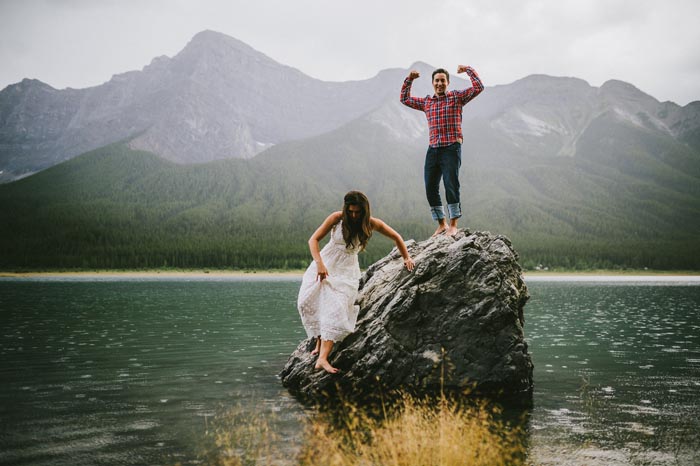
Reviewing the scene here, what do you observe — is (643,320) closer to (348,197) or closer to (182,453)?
(348,197)

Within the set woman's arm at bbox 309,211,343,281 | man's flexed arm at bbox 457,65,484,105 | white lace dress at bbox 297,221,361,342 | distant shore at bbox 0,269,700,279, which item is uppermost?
man's flexed arm at bbox 457,65,484,105

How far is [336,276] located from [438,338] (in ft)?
11.4

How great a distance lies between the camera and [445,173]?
46.4 feet

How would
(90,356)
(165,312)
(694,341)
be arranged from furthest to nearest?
1. (165,312)
2. (694,341)
3. (90,356)

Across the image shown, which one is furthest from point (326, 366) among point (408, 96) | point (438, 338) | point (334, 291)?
point (408, 96)

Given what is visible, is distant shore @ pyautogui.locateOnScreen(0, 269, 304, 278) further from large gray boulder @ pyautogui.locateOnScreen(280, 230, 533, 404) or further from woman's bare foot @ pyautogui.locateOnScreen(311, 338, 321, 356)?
large gray boulder @ pyautogui.locateOnScreen(280, 230, 533, 404)

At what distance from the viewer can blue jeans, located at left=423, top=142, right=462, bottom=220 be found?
14133 mm

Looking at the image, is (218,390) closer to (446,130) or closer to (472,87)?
(446,130)

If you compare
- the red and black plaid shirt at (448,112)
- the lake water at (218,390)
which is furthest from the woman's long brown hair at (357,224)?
the lake water at (218,390)

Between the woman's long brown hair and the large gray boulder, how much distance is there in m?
2.70

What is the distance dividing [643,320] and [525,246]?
143 m

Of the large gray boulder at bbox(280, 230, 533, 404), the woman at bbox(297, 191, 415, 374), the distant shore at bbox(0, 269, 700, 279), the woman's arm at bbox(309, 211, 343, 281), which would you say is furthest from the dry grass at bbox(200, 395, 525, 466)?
the distant shore at bbox(0, 269, 700, 279)

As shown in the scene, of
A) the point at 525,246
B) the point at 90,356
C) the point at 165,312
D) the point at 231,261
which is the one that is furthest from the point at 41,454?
the point at 525,246

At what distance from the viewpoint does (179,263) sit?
14175 centimetres
